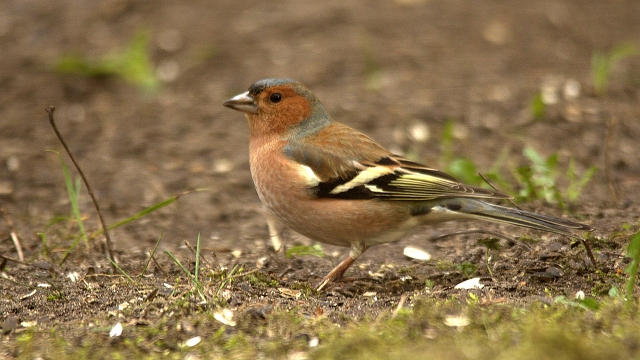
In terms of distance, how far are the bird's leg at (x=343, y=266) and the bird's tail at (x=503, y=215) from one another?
1.56 feet

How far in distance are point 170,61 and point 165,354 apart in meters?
6.03

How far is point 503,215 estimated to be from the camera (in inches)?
170

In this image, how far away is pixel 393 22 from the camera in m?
9.47

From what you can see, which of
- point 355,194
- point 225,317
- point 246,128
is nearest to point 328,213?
point 355,194

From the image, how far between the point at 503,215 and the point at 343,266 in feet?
2.97

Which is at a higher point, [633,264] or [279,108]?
[279,108]

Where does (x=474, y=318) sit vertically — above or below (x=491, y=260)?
above

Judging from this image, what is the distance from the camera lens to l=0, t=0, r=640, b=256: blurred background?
20.3ft

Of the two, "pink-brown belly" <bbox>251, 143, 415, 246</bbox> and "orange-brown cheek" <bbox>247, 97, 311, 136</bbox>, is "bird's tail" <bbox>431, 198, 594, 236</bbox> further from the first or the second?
"orange-brown cheek" <bbox>247, 97, 311, 136</bbox>

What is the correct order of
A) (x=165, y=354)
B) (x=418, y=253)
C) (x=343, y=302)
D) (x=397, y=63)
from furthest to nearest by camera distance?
1. (x=397, y=63)
2. (x=418, y=253)
3. (x=343, y=302)
4. (x=165, y=354)

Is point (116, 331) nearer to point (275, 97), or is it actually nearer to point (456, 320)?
point (456, 320)

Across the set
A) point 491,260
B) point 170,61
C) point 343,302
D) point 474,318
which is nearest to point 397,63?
point 170,61

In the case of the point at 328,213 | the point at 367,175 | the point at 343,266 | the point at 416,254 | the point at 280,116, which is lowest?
the point at 416,254

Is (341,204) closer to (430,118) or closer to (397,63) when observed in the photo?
(430,118)
